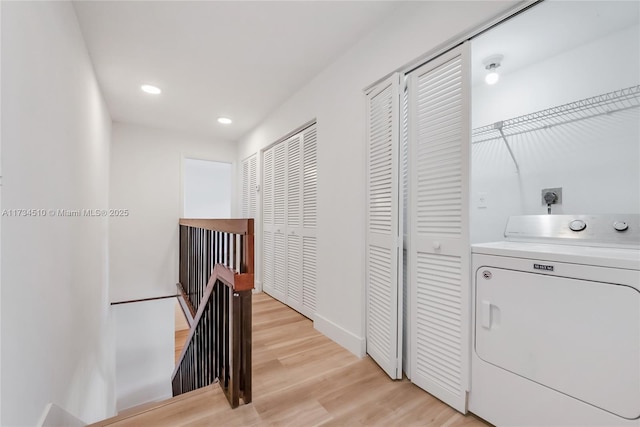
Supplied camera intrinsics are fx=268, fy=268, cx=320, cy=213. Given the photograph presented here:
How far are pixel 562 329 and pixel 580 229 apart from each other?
27.1 inches

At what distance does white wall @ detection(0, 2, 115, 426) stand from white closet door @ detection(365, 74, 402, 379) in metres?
1.75

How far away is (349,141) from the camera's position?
2.16 meters

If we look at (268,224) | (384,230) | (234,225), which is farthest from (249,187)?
(384,230)

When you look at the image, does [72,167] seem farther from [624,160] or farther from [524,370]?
[624,160]

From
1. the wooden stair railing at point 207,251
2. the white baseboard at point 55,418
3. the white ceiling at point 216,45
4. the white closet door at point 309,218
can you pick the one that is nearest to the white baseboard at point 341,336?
the white closet door at point 309,218

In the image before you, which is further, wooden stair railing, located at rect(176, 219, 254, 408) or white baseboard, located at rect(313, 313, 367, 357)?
white baseboard, located at rect(313, 313, 367, 357)

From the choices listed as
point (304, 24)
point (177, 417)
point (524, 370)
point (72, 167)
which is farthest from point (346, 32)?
point (177, 417)

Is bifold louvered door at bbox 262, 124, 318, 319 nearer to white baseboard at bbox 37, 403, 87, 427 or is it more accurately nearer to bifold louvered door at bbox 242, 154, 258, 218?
bifold louvered door at bbox 242, 154, 258, 218

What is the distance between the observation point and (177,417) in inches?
52.9

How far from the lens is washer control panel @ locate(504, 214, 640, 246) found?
1.31 meters

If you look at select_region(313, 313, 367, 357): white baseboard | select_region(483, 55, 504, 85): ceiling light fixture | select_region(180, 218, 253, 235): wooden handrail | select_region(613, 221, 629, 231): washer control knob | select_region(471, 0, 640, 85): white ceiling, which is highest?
select_region(471, 0, 640, 85): white ceiling

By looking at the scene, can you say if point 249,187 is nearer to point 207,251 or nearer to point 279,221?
point 279,221

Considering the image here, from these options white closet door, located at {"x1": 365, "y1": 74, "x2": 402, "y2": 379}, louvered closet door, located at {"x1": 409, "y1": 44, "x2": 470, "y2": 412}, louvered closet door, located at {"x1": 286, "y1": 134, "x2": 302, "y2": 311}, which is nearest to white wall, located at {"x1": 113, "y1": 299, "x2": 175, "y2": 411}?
louvered closet door, located at {"x1": 286, "y1": 134, "x2": 302, "y2": 311}

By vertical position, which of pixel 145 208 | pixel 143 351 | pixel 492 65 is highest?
pixel 492 65
